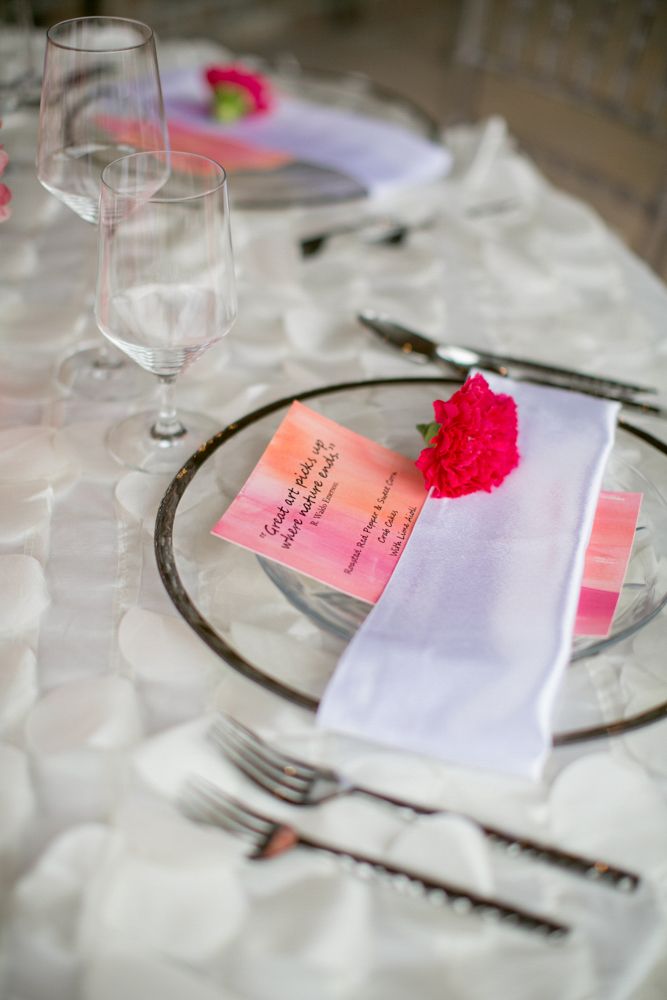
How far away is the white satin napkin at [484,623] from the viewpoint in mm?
477

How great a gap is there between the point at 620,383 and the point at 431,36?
3.84m

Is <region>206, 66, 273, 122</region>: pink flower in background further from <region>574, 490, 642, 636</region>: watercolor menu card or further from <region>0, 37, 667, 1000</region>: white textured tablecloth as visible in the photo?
<region>574, 490, 642, 636</region>: watercolor menu card

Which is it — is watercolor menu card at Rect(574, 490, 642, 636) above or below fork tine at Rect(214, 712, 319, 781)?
above

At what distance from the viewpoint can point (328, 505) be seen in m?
0.62

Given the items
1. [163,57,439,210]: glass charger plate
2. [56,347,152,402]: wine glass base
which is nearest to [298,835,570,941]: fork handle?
[56,347,152,402]: wine glass base

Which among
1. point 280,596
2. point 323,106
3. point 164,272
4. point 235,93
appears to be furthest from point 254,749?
point 323,106

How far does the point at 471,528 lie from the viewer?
2.01 ft

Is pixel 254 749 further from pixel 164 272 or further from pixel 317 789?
pixel 164 272

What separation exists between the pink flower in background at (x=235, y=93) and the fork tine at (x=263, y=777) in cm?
94

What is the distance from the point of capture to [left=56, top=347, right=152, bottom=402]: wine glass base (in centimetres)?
79

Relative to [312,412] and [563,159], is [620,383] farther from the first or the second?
[563,159]

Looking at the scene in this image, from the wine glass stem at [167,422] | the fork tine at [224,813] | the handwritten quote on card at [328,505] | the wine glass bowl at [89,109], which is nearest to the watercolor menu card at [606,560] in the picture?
the handwritten quote on card at [328,505]

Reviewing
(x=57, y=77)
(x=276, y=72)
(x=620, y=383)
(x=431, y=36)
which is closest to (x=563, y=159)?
(x=276, y=72)

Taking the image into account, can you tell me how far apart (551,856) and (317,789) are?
0.12 metres
